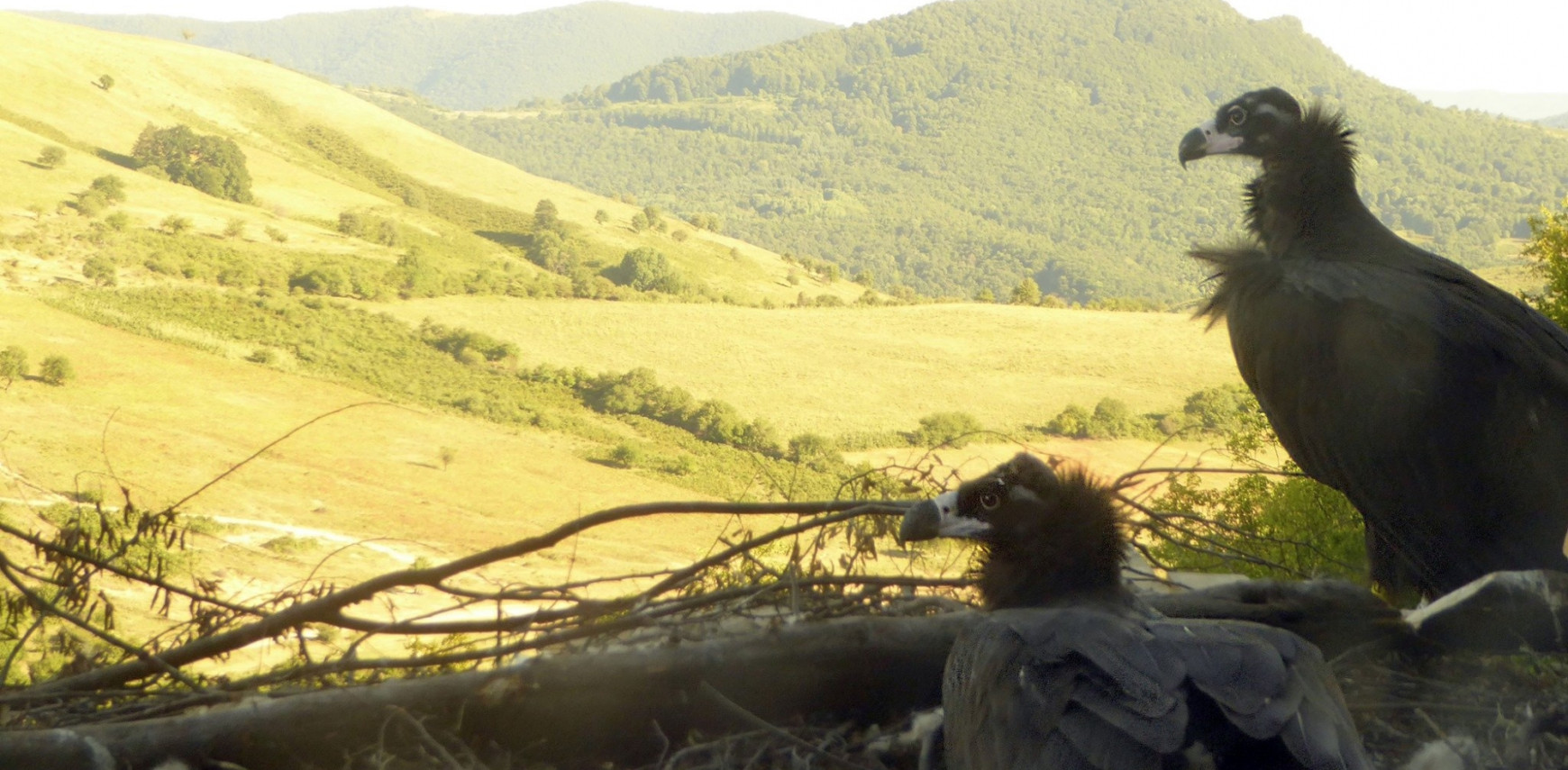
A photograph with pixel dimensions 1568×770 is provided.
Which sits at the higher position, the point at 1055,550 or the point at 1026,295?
the point at 1055,550

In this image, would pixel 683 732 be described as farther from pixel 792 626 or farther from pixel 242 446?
pixel 242 446

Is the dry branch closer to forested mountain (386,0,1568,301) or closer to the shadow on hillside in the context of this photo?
the shadow on hillside

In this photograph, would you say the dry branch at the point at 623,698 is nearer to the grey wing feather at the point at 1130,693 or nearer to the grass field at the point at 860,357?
the grey wing feather at the point at 1130,693

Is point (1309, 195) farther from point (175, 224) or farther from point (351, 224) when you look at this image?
point (351, 224)

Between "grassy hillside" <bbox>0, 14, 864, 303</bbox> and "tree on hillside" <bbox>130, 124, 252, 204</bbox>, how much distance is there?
66cm

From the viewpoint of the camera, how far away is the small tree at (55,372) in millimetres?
29375

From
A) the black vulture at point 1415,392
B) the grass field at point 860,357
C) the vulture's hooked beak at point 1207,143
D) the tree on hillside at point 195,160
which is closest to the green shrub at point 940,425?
the grass field at point 860,357

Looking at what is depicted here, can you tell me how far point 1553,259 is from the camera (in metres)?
9.91

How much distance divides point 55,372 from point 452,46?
164254 millimetres

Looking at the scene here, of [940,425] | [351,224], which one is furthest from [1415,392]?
[351,224]

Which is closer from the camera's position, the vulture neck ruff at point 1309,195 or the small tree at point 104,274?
the vulture neck ruff at point 1309,195

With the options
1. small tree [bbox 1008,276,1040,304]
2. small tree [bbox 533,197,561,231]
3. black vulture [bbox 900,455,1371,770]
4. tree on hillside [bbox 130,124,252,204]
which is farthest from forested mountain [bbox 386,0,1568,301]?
black vulture [bbox 900,455,1371,770]

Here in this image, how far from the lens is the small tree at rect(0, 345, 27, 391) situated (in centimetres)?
2683

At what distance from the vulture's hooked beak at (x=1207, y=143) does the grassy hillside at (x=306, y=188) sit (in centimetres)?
3867
